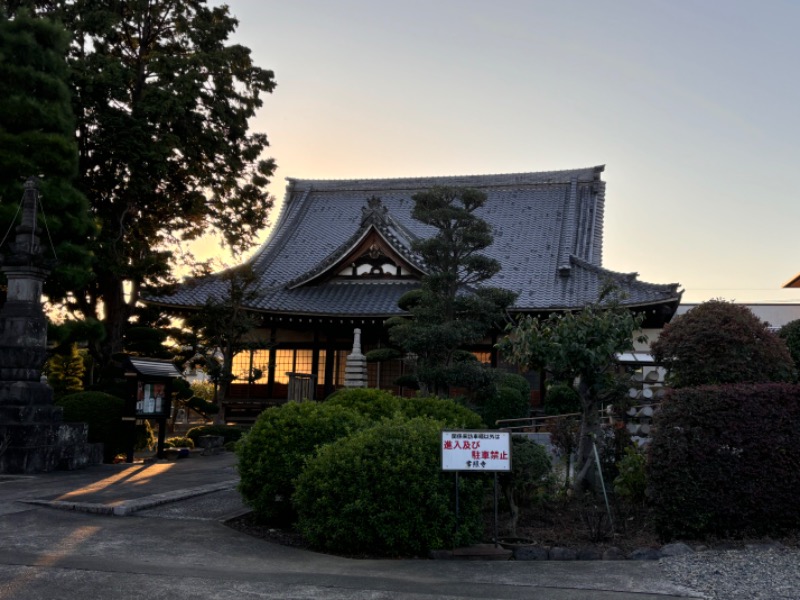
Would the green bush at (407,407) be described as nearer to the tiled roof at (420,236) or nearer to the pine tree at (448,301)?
the pine tree at (448,301)

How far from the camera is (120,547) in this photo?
25.5ft

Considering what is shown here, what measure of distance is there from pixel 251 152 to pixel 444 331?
1209 centimetres

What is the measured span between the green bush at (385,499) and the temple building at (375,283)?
14013 mm

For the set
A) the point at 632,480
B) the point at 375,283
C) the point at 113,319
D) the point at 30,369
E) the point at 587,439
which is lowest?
the point at 632,480

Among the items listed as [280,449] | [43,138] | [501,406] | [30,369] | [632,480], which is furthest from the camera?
[501,406]

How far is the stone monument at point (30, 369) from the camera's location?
547 inches

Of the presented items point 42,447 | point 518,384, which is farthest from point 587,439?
point 42,447

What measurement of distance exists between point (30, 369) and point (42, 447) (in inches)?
66.2

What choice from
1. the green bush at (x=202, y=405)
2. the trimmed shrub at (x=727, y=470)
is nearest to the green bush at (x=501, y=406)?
the green bush at (x=202, y=405)

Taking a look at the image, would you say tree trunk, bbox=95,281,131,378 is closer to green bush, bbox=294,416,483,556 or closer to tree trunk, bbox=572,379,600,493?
green bush, bbox=294,416,483,556

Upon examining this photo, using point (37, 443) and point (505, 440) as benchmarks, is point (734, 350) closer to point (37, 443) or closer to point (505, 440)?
point (505, 440)

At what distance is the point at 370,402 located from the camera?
12.1 meters

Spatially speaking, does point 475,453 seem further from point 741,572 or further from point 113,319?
point 113,319

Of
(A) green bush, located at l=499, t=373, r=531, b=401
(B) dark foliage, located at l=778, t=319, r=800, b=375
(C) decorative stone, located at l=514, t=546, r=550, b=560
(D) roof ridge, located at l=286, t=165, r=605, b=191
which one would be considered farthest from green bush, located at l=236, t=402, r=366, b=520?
(D) roof ridge, located at l=286, t=165, r=605, b=191
